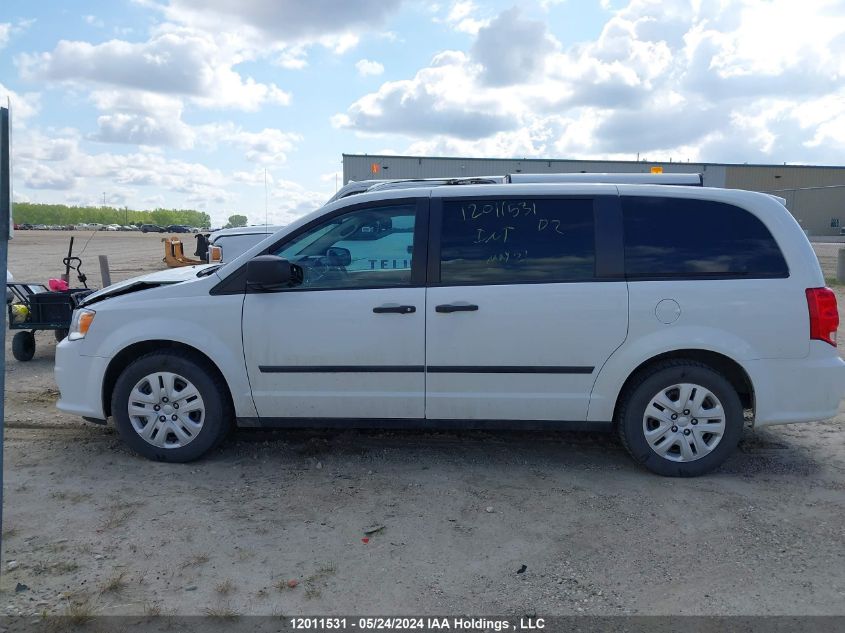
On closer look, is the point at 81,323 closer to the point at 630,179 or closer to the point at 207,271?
the point at 207,271

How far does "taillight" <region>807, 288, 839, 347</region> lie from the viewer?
14.6ft

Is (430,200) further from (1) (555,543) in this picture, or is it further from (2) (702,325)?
(1) (555,543)

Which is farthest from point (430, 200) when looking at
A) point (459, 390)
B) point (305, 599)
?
point (305, 599)

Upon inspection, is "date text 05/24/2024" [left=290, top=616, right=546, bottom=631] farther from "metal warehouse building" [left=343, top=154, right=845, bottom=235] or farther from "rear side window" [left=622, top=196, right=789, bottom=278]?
"metal warehouse building" [left=343, top=154, right=845, bottom=235]

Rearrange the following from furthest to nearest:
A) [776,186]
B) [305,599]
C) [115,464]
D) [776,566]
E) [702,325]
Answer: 1. [776,186]
2. [115,464]
3. [702,325]
4. [776,566]
5. [305,599]

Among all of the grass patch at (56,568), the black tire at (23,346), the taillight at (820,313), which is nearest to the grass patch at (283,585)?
the grass patch at (56,568)

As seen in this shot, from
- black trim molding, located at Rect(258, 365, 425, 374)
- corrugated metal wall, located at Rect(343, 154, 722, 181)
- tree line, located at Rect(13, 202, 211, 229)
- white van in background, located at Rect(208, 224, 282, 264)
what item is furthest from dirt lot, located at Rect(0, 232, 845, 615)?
tree line, located at Rect(13, 202, 211, 229)

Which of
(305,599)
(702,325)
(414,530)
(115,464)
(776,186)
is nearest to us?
(305,599)

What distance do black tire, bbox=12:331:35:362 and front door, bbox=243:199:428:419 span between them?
5.05m

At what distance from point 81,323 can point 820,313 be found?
4847 millimetres

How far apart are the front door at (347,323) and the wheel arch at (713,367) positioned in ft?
4.38

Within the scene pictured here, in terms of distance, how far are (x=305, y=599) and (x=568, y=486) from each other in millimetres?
1969

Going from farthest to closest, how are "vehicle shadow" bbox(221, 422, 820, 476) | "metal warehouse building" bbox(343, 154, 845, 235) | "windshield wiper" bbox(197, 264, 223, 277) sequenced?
"metal warehouse building" bbox(343, 154, 845, 235) → "windshield wiper" bbox(197, 264, 223, 277) → "vehicle shadow" bbox(221, 422, 820, 476)

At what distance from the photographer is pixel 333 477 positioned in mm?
4641
